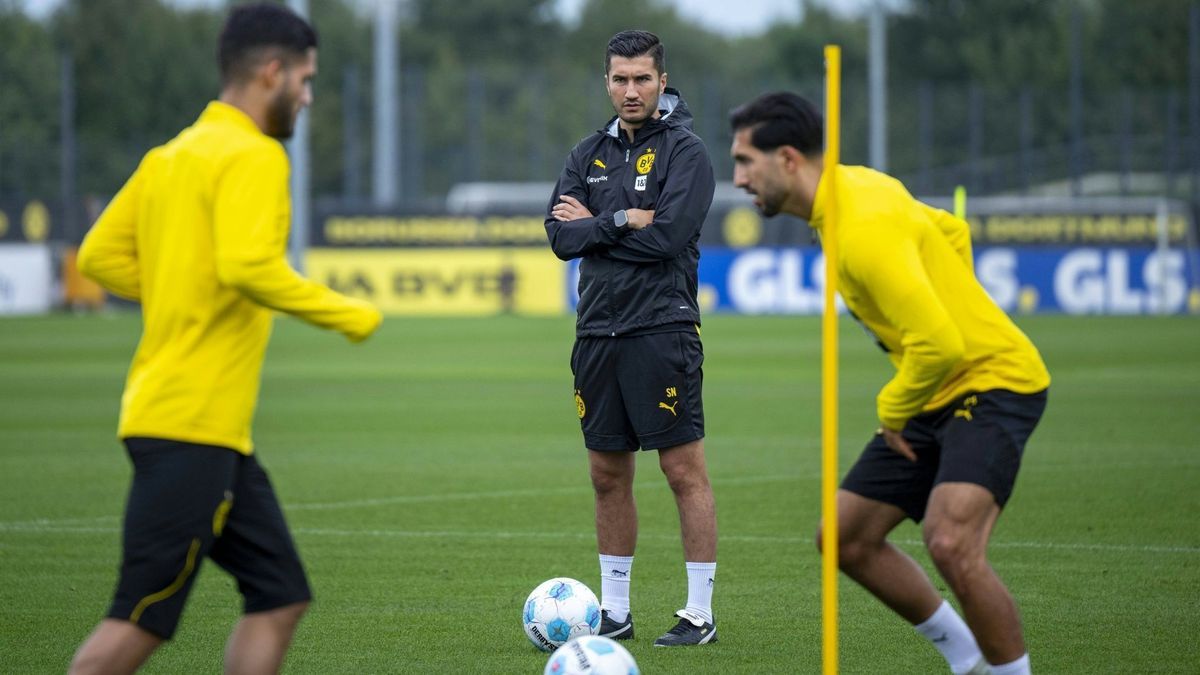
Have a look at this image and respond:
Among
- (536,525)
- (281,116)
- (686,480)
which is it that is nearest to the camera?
(281,116)

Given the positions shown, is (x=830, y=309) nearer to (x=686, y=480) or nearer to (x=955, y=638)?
(x=955, y=638)

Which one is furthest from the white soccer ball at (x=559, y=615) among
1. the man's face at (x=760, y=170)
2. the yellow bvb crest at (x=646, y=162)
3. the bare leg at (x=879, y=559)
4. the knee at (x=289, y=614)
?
the man's face at (x=760, y=170)

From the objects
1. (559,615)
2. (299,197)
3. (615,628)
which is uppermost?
(299,197)

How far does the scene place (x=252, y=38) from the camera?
4.98m

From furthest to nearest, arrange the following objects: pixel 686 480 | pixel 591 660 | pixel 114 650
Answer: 1. pixel 686 480
2. pixel 591 660
3. pixel 114 650

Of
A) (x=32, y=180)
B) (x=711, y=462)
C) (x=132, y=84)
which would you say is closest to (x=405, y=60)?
(x=132, y=84)

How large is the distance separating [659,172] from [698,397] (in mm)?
940

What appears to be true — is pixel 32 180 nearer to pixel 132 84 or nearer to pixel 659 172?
pixel 132 84

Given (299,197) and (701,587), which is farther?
(299,197)

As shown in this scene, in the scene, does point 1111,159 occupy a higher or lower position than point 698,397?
higher

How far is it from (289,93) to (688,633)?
10.4ft

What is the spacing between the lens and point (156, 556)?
4875 millimetres

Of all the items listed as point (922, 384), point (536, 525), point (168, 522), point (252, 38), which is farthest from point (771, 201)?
point (536, 525)

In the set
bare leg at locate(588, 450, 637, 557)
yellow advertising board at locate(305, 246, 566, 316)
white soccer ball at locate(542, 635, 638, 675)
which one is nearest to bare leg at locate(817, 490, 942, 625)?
white soccer ball at locate(542, 635, 638, 675)
